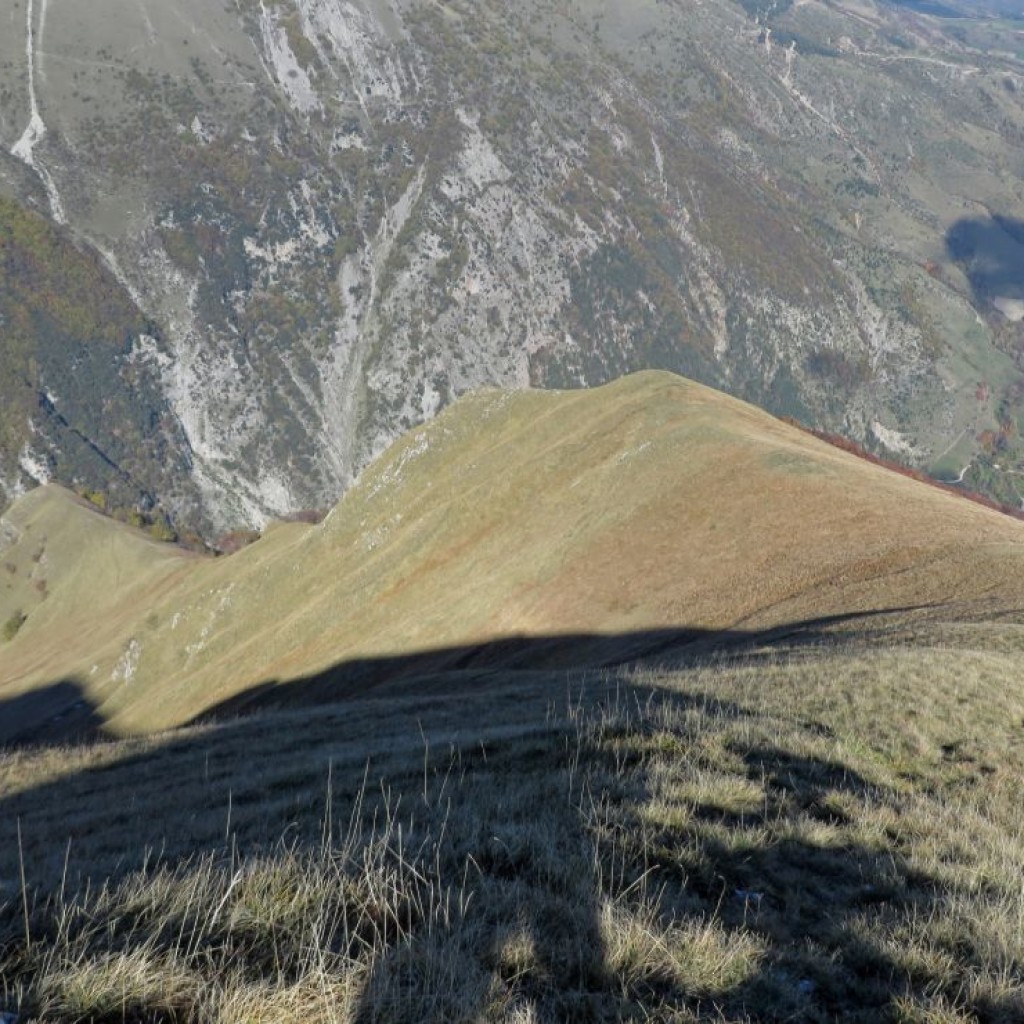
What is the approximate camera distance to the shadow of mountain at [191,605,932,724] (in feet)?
99.7

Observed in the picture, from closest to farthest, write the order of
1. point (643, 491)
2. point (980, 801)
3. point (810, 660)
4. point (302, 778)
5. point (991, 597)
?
point (980, 801) → point (302, 778) → point (810, 660) → point (991, 597) → point (643, 491)

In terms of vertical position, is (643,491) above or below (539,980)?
below

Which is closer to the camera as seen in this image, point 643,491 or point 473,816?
point 473,816

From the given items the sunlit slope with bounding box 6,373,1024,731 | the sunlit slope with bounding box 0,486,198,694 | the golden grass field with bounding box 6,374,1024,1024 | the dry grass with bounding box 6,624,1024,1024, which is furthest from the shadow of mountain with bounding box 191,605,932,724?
the sunlit slope with bounding box 0,486,198,694

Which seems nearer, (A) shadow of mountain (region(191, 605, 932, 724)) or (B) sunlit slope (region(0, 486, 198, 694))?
(A) shadow of mountain (region(191, 605, 932, 724))

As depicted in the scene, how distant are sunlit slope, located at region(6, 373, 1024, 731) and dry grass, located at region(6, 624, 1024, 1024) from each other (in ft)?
77.8

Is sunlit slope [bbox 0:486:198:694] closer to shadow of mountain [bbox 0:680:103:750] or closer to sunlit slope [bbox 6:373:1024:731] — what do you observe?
shadow of mountain [bbox 0:680:103:750]

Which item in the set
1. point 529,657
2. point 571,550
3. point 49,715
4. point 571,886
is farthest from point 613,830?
point 49,715

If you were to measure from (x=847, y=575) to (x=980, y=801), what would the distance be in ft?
96.5

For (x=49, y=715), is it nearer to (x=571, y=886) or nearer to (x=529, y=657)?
(x=529, y=657)

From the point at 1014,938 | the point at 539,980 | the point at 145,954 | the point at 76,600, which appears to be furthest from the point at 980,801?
the point at 76,600

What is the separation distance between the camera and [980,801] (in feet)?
34.2

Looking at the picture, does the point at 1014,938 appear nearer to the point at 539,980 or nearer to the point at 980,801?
the point at 539,980

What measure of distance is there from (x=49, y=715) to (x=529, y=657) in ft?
288
